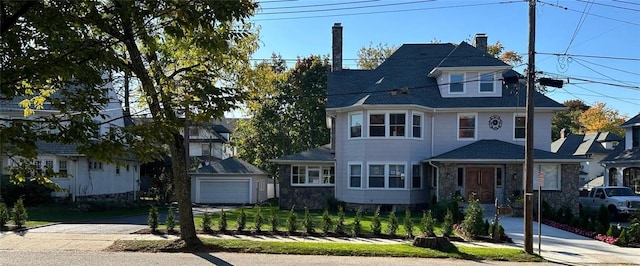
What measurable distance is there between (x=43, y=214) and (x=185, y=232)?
490 inches

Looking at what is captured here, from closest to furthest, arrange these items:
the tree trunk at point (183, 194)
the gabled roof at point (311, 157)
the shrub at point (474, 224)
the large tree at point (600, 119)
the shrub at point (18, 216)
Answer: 1. the tree trunk at point (183, 194)
2. the shrub at point (474, 224)
3. the shrub at point (18, 216)
4. the gabled roof at point (311, 157)
5. the large tree at point (600, 119)

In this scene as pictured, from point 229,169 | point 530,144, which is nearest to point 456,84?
point 530,144

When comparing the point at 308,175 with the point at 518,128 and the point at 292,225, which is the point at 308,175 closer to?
the point at 518,128

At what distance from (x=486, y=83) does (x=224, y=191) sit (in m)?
18.5

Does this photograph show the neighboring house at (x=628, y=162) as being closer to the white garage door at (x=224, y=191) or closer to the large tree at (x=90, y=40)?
the white garage door at (x=224, y=191)

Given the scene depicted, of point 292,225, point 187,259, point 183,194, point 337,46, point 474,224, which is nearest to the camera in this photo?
point 187,259

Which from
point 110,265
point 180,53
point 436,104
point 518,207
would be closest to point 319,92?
point 436,104

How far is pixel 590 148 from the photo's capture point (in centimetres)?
4759

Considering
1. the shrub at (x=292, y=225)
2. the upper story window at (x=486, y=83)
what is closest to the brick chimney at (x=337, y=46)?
the upper story window at (x=486, y=83)

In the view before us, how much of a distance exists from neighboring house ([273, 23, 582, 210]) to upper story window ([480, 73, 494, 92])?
0.05 metres

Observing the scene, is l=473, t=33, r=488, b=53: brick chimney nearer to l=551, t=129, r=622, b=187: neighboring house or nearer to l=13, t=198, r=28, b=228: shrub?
l=551, t=129, r=622, b=187: neighboring house

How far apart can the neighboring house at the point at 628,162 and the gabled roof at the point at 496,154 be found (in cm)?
1252

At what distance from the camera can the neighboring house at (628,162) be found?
1341 inches

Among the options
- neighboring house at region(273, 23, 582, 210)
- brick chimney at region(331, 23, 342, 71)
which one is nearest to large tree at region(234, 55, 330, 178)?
brick chimney at region(331, 23, 342, 71)
